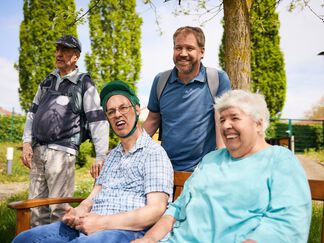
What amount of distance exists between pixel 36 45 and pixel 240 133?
17.1m

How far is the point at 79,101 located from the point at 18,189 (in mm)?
7123

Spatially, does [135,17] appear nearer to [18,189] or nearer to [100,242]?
[18,189]

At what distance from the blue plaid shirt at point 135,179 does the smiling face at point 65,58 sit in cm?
157

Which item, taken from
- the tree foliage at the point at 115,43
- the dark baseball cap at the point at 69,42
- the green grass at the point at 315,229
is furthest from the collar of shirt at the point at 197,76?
the tree foliage at the point at 115,43

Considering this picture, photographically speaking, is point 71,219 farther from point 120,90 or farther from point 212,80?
point 212,80

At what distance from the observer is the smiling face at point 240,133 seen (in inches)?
93.3

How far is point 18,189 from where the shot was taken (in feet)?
34.1

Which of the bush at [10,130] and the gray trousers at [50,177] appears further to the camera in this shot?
the bush at [10,130]

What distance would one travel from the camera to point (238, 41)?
4.75 m

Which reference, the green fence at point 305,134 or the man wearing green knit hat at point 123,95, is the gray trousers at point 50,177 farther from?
the green fence at point 305,134

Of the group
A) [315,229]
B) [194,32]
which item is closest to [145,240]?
[194,32]

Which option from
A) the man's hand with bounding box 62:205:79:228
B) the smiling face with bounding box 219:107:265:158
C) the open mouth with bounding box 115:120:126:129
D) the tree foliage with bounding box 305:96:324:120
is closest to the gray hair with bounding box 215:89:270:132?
the smiling face with bounding box 219:107:265:158

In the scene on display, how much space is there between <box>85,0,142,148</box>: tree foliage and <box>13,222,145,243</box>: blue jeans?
1442 cm

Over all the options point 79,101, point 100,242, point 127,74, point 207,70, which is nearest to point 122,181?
point 100,242
